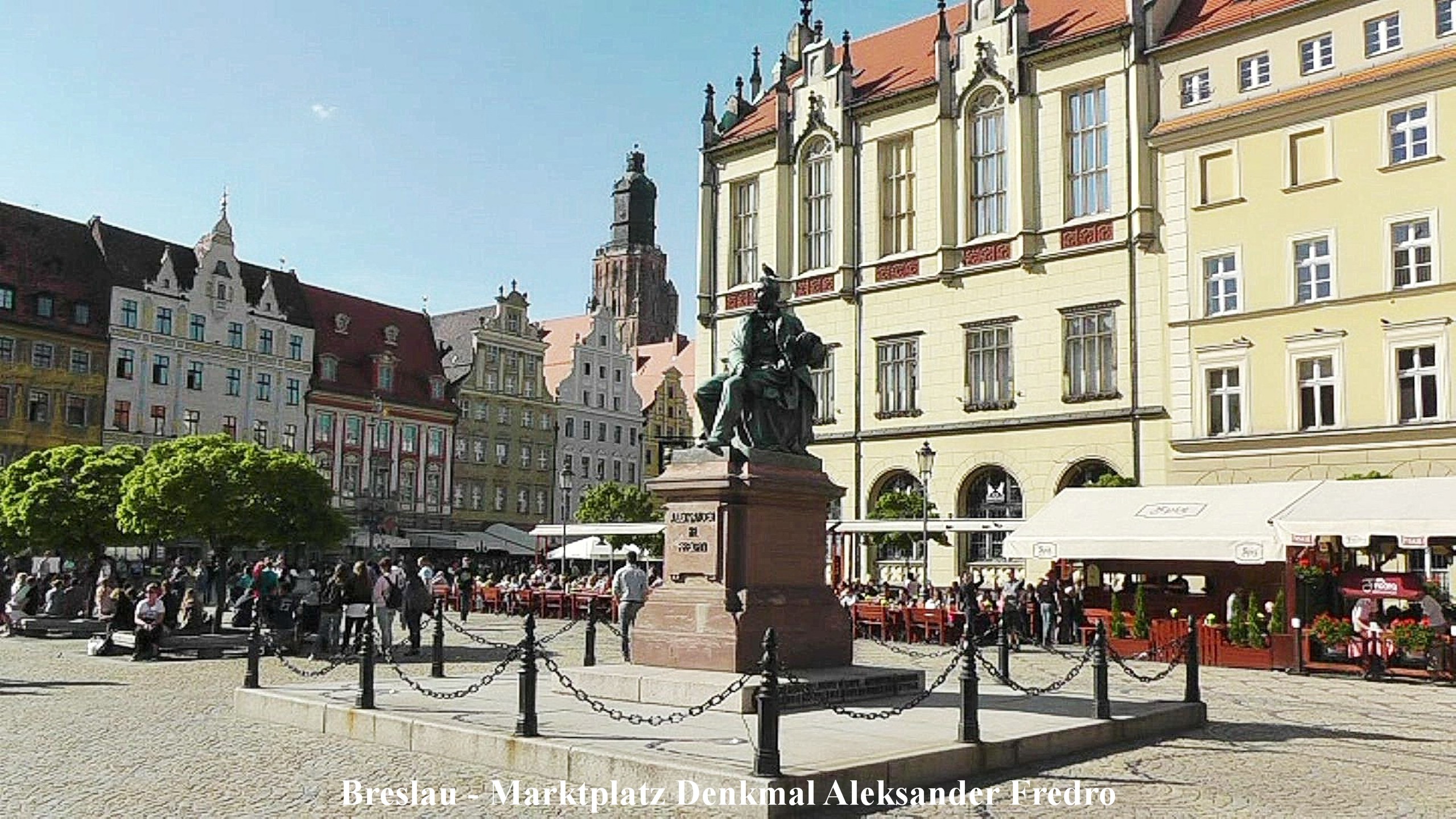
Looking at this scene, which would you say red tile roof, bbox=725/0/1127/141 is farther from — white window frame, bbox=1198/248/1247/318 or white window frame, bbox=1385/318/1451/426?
white window frame, bbox=1385/318/1451/426

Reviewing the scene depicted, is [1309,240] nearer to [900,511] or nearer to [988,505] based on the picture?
[988,505]

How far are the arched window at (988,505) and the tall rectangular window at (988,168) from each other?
7.09 m

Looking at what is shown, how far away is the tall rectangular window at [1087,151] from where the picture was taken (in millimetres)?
36188

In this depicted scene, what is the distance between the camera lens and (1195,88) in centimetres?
3425

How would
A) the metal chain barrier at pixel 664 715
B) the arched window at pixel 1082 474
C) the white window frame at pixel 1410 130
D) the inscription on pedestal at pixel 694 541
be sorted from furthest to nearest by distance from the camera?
1. the arched window at pixel 1082 474
2. the white window frame at pixel 1410 130
3. the inscription on pedestal at pixel 694 541
4. the metal chain barrier at pixel 664 715

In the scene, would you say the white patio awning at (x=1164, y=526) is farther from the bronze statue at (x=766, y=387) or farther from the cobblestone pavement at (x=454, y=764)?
the bronze statue at (x=766, y=387)

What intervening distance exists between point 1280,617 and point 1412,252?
11873 mm

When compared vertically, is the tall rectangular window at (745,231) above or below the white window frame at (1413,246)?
above

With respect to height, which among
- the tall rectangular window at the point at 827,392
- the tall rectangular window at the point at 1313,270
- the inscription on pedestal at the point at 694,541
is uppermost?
the tall rectangular window at the point at 1313,270

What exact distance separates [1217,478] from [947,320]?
972 centimetres

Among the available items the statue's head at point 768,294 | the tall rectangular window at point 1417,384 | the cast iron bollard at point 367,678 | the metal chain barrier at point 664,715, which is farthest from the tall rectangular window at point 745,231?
the metal chain barrier at point 664,715

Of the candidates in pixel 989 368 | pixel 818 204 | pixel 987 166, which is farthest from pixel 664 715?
pixel 818 204

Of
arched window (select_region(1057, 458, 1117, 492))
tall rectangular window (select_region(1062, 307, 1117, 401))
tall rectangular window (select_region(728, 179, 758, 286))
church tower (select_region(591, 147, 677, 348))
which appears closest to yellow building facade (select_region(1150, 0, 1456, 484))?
tall rectangular window (select_region(1062, 307, 1117, 401))

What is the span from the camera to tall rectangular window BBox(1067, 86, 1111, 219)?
119ft
